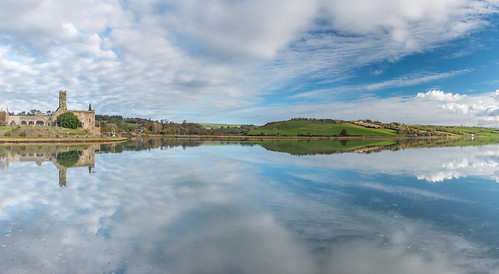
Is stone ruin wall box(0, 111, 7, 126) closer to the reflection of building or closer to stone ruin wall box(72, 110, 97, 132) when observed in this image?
stone ruin wall box(72, 110, 97, 132)

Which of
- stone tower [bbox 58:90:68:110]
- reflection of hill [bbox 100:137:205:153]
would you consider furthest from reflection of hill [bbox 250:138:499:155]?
stone tower [bbox 58:90:68:110]

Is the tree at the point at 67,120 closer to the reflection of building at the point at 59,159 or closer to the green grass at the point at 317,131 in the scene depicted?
the reflection of building at the point at 59,159

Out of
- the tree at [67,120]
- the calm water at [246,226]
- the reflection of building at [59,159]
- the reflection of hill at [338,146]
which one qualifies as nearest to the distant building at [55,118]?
the tree at [67,120]

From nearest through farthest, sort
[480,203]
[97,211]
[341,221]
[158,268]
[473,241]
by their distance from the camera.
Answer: [158,268] < [473,241] < [341,221] < [97,211] < [480,203]

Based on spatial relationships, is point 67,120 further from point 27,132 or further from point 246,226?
point 246,226

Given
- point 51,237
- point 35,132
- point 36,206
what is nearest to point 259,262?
point 51,237

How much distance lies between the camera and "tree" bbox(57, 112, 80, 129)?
7362 centimetres

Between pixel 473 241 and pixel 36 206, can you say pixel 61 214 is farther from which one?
pixel 473 241

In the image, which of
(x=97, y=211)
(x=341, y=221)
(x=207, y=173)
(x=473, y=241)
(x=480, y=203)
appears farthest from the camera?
(x=207, y=173)

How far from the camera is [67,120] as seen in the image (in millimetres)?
A: 73625

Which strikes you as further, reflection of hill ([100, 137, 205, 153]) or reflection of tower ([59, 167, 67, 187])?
reflection of hill ([100, 137, 205, 153])

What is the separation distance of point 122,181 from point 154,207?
613 centimetres

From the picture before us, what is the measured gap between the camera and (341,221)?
902 centimetres

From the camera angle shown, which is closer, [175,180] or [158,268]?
[158,268]
